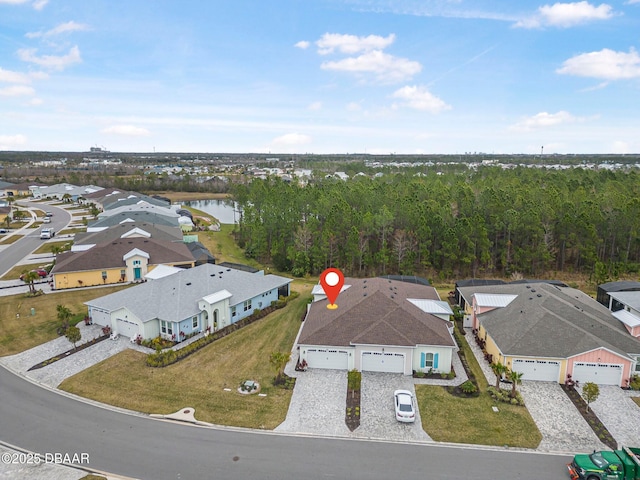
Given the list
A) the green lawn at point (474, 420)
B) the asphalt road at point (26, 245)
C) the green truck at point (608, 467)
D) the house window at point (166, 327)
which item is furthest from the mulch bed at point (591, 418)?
the asphalt road at point (26, 245)

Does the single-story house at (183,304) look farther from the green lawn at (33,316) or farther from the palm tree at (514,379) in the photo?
the palm tree at (514,379)

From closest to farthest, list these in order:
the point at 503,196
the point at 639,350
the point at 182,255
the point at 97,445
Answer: the point at 97,445
the point at 639,350
the point at 182,255
the point at 503,196

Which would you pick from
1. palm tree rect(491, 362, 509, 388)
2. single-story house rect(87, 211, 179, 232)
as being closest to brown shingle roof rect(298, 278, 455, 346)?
palm tree rect(491, 362, 509, 388)

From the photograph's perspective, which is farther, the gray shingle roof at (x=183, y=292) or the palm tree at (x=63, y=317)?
the palm tree at (x=63, y=317)

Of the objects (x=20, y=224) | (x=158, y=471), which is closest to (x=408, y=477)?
(x=158, y=471)

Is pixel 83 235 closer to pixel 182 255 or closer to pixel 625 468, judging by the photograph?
pixel 182 255
